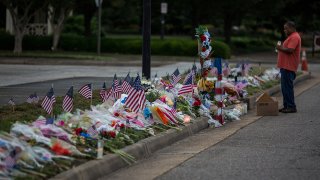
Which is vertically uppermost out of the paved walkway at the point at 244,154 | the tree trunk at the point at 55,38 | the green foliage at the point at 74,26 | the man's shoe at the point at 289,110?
the green foliage at the point at 74,26

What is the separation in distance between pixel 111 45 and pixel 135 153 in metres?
29.5

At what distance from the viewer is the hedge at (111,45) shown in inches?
1427

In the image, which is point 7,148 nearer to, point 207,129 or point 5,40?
point 207,129

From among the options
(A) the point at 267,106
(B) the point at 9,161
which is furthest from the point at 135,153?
(A) the point at 267,106

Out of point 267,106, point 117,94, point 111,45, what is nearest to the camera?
point 117,94

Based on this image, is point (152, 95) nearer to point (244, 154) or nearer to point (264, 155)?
point (244, 154)

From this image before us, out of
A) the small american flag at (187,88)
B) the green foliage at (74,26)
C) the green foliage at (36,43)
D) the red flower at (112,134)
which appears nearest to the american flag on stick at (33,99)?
the small american flag at (187,88)

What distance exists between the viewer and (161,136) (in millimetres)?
10102

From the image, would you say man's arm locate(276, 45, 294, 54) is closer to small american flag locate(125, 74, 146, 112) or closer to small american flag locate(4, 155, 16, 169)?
small american flag locate(125, 74, 146, 112)

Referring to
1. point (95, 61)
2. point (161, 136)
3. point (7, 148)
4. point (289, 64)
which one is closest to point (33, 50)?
point (95, 61)

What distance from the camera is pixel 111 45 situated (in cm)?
3816

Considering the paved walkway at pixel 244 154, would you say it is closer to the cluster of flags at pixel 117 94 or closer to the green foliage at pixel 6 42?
the cluster of flags at pixel 117 94

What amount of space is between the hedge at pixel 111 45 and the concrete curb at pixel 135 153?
24.0m

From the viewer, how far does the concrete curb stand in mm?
7383
